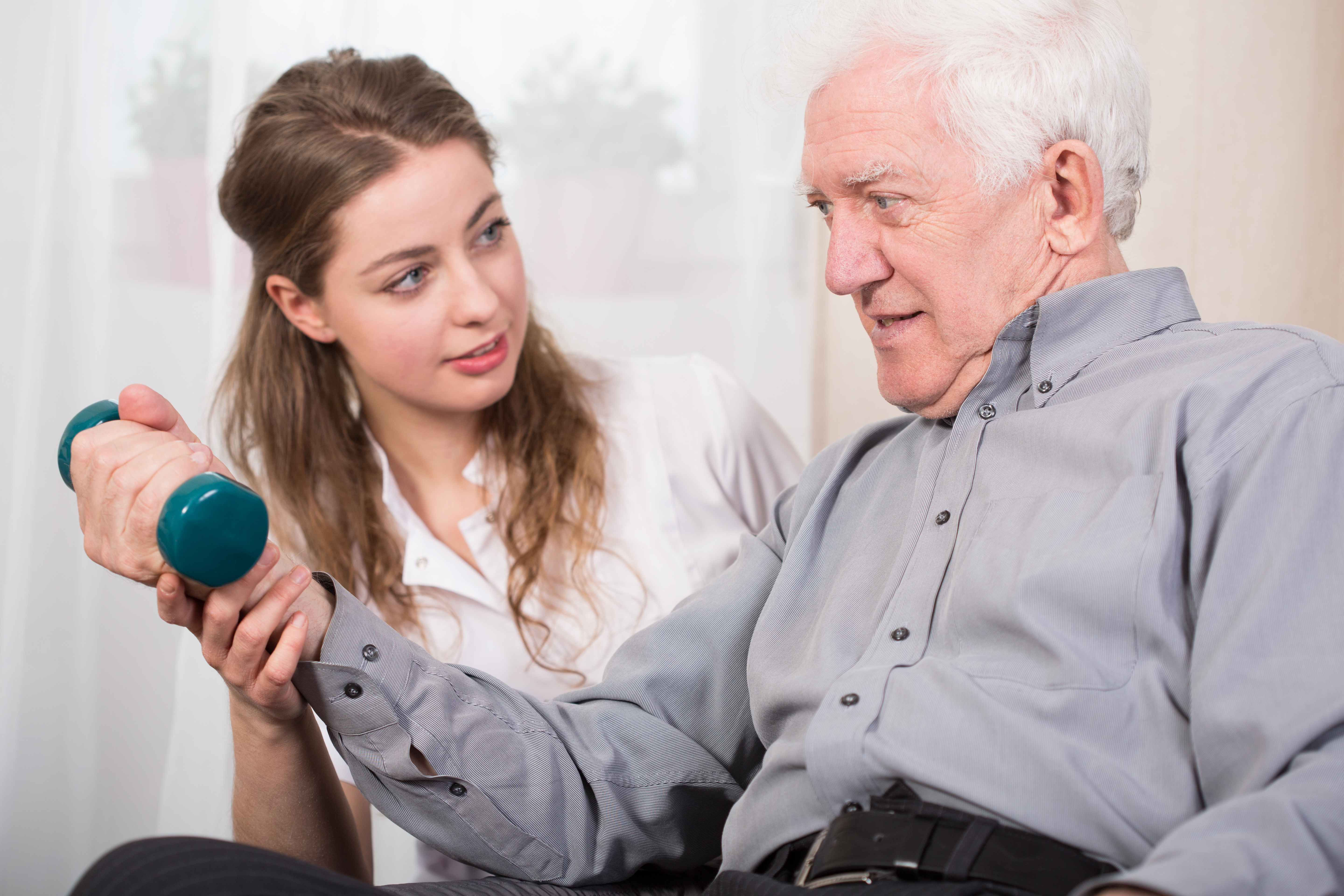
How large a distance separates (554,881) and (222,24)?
1693mm

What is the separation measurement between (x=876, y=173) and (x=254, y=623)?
2.41 ft

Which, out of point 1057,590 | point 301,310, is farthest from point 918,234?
point 301,310

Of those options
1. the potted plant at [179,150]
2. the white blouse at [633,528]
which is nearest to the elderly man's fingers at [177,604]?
the white blouse at [633,528]

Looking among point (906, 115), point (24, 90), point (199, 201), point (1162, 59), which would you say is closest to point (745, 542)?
point (906, 115)

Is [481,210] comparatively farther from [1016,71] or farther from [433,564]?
[1016,71]

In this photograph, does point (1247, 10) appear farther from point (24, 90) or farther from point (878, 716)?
point (24, 90)

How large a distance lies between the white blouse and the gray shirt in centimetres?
41

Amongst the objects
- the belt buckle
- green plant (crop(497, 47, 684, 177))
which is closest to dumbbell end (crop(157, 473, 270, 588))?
the belt buckle

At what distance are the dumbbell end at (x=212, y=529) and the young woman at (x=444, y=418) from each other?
0.64 metres

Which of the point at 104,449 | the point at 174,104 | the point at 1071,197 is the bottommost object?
the point at 104,449

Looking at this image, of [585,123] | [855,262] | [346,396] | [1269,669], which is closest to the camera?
[1269,669]

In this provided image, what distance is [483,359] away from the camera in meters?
1.69

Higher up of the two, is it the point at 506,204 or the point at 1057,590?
the point at 506,204

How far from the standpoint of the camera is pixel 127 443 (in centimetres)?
100
